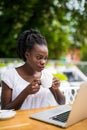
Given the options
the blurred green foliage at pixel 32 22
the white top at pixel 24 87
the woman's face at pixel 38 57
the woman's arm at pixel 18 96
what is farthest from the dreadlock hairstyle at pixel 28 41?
the blurred green foliage at pixel 32 22

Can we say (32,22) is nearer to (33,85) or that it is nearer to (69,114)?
(33,85)

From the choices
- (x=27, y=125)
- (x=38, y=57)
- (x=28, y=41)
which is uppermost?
(x=28, y=41)

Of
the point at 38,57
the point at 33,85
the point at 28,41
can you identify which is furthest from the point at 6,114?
the point at 28,41

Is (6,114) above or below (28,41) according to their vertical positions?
below

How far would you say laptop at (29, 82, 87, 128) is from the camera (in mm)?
1395

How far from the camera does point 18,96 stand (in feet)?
6.00

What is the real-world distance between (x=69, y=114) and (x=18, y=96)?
521mm

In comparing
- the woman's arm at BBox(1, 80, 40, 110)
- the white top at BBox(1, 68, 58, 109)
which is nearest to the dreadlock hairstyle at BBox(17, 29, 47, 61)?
the white top at BBox(1, 68, 58, 109)

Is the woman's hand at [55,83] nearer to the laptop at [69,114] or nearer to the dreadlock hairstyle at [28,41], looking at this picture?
the laptop at [69,114]

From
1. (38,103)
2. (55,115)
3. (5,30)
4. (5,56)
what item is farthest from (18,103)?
(5,56)

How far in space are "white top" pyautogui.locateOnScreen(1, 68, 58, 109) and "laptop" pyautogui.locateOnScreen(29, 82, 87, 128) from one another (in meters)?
0.28

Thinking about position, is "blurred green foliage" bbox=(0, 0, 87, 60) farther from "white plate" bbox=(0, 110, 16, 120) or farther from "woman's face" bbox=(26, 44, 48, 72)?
"white plate" bbox=(0, 110, 16, 120)

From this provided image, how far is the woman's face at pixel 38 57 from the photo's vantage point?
1.95 metres

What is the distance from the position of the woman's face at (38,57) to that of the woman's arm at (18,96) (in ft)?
0.68
